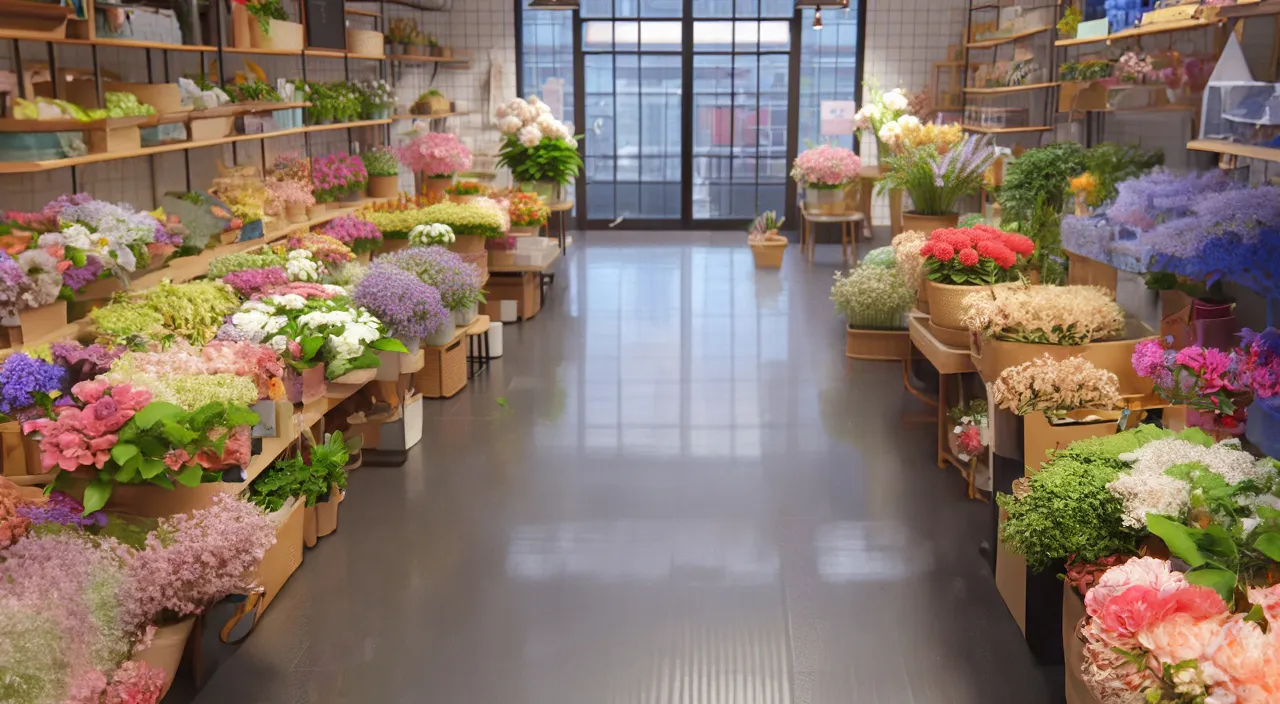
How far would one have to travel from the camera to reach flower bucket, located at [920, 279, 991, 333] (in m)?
4.89

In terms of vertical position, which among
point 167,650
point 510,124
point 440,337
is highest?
point 510,124

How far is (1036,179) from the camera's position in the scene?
21.3 ft

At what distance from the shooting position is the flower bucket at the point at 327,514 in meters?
4.59

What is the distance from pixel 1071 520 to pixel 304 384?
9.32 ft

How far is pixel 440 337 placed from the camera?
6410mm

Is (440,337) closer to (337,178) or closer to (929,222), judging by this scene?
(337,178)

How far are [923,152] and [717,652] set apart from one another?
456cm

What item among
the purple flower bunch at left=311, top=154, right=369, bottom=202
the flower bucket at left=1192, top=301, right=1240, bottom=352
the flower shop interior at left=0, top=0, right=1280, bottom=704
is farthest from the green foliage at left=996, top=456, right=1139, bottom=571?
the purple flower bunch at left=311, top=154, right=369, bottom=202

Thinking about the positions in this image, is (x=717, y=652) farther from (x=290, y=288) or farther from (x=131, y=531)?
(x=290, y=288)

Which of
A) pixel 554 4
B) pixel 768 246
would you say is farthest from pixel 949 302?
pixel 768 246

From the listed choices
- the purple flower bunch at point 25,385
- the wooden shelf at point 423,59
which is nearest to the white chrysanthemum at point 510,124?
the wooden shelf at point 423,59

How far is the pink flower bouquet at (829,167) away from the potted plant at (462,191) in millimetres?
3769

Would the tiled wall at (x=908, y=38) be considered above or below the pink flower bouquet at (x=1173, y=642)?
above

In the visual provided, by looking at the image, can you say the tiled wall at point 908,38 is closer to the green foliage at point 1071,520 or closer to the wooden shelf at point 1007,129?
the wooden shelf at point 1007,129
